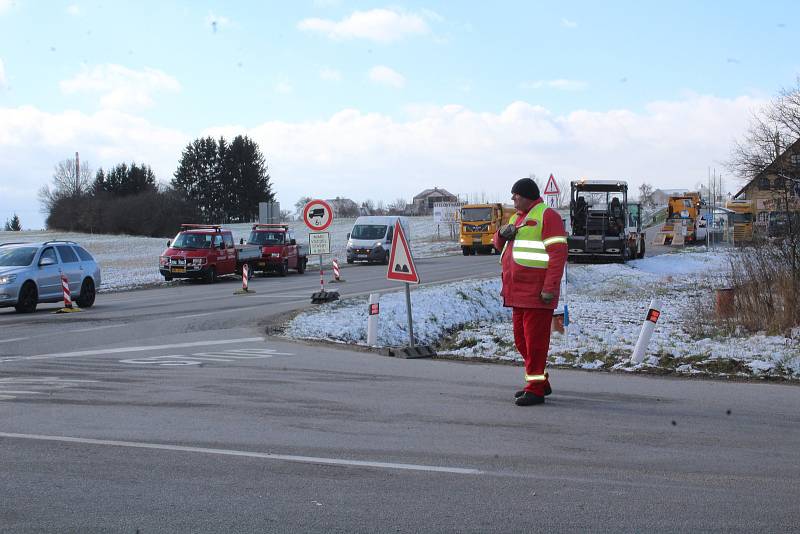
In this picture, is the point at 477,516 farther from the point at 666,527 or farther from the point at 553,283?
the point at 553,283

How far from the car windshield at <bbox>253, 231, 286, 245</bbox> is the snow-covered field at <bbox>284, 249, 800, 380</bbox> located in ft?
45.6

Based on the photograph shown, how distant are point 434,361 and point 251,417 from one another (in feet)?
15.1

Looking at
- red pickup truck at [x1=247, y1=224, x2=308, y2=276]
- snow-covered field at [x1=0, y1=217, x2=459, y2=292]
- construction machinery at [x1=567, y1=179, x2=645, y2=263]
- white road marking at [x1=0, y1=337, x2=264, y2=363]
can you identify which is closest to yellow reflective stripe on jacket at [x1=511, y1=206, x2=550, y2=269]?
white road marking at [x1=0, y1=337, x2=264, y2=363]

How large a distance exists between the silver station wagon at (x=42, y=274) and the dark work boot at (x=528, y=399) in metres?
15.4

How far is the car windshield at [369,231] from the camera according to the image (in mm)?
43531

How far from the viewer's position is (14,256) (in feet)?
68.8

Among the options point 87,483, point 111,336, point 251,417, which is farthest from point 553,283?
point 111,336

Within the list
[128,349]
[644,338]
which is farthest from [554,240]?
[128,349]

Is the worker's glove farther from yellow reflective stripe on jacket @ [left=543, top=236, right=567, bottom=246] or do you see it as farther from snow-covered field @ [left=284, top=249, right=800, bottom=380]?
snow-covered field @ [left=284, top=249, right=800, bottom=380]

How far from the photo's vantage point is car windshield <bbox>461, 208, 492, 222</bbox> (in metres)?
53.1

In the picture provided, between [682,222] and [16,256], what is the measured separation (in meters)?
48.9

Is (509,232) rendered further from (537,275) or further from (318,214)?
(318,214)

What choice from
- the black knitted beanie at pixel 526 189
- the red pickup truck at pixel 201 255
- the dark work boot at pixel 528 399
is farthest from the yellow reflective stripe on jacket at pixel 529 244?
the red pickup truck at pixel 201 255

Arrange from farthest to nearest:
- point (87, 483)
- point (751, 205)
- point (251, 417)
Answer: point (751, 205)
point (251, 417)
point (87, 483)
